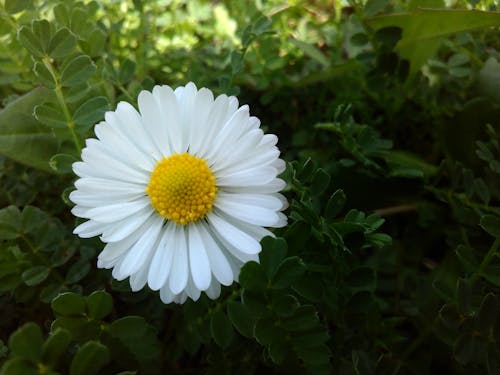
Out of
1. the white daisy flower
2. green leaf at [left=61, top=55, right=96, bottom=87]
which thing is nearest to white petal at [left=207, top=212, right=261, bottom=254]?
the white daisy flower

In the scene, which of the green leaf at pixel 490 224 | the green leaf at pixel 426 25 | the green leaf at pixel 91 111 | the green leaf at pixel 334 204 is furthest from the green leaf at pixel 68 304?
the green leaf at pixel 426 25

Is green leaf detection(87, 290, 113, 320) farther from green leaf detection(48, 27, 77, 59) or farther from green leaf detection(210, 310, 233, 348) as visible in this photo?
green leaf detection(48, 27, 77, 59)

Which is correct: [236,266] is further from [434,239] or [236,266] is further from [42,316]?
[434,239]

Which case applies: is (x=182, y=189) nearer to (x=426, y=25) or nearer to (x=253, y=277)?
(x=253, y=277)

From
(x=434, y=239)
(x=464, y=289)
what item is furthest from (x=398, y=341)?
(x=434, y=239)

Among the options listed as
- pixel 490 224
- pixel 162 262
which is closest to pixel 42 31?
pixel 162 262

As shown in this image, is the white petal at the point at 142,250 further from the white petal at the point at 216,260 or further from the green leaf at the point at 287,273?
the green leaf at the point at 287,273
